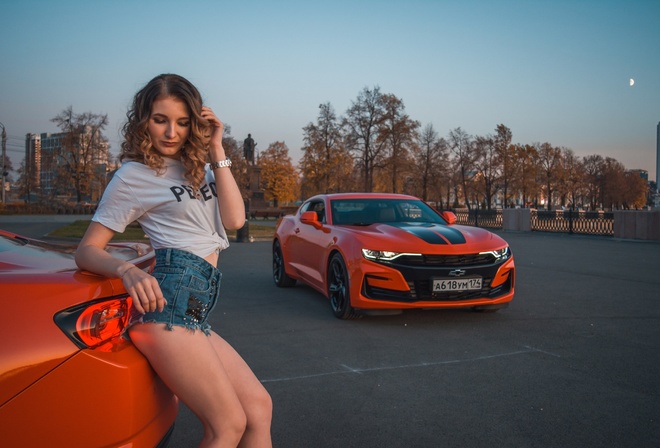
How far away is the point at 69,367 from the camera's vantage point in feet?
5.88

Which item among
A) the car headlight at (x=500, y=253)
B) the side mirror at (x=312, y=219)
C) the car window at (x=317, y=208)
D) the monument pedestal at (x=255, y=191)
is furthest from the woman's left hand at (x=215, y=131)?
the monument pedestal at (x=255, y=191)

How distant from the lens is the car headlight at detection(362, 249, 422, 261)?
6.06m

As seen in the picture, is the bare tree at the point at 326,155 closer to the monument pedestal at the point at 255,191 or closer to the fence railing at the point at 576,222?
the monument pedestal at the point at 255,191

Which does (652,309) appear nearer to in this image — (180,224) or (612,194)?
(180,224)

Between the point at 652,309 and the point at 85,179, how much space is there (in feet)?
200

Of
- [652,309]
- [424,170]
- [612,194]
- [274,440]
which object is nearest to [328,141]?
[424,170]

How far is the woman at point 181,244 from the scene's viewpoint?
1922 mm

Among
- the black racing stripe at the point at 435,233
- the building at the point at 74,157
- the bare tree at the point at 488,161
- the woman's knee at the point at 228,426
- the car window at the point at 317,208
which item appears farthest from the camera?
the bare tree at the point at 488,161

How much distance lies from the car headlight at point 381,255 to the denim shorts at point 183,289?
160 inches

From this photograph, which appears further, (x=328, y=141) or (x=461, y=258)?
(x=328, y=141)

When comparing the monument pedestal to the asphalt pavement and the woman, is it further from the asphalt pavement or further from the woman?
the woman

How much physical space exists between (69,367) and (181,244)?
547 millimetres

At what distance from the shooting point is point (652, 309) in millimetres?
7109

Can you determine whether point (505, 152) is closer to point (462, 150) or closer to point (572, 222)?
point (462, 150)
